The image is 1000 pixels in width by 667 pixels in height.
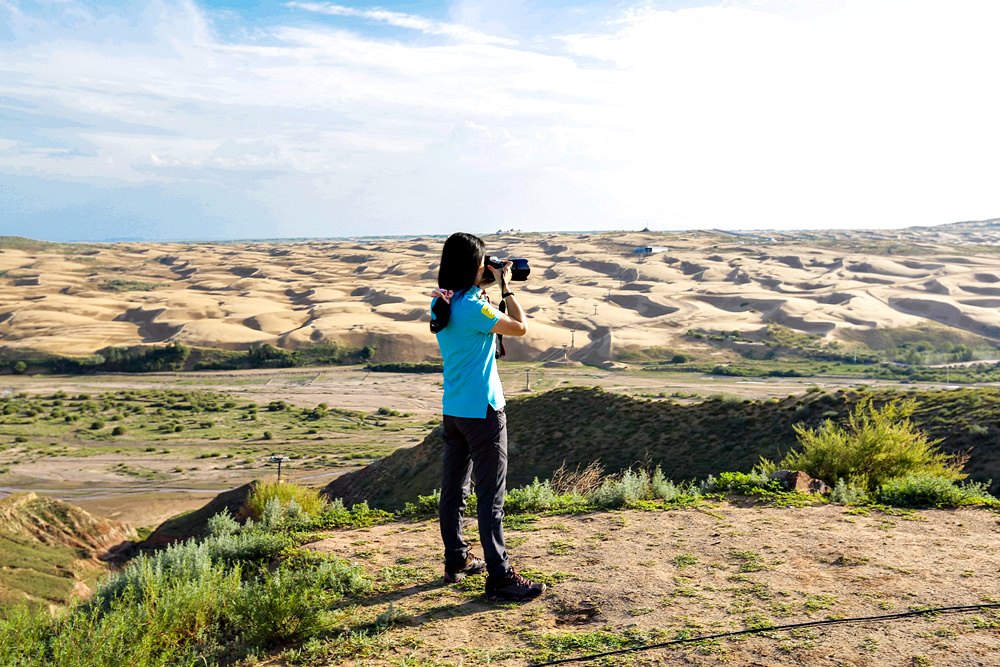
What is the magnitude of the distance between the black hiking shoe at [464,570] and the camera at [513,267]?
195 centimetres

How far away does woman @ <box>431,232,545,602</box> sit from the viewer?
4559 mm

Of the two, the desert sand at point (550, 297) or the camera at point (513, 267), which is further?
the desert sand at point (550, 297)

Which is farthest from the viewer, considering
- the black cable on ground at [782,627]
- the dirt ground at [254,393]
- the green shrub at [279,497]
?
the dirt ground at [254,393]

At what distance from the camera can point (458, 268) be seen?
15.1 ft

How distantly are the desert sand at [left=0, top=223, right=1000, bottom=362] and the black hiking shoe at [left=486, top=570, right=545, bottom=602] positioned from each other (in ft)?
241

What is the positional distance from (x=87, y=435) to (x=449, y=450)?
51.6m

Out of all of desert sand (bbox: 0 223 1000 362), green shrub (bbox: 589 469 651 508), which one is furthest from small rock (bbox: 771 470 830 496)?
desert sand (bbox: 0 223 1000 362)

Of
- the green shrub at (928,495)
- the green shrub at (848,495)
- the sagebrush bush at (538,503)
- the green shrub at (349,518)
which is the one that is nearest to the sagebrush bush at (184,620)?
the green shrub at (349,518)

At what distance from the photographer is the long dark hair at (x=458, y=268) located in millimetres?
4602

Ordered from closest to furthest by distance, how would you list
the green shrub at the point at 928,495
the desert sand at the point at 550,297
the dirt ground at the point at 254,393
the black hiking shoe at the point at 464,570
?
the black hiking shoe at the point at 464,570 → the green shrub at the point at 928,495 → the dirt ground at the point at 254,393 → the desert sand at the point at 550,297

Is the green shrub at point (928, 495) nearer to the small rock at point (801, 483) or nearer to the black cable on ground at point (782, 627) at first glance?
the small rock at point (801, 483)

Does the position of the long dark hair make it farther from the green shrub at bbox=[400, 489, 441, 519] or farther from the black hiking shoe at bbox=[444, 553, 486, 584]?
the green shrub at bbox=[400, 489, 441, 519]

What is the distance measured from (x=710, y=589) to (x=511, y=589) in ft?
4.28

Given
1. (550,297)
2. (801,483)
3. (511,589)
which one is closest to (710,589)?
(511,589)
